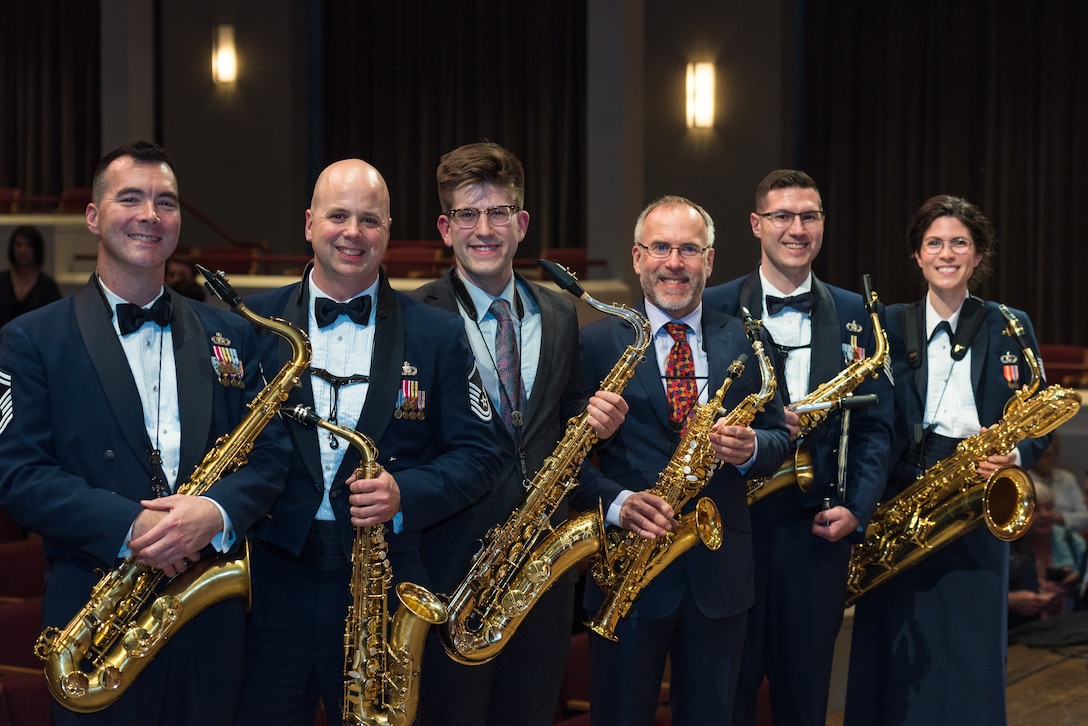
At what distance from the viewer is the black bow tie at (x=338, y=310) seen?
3.19 m

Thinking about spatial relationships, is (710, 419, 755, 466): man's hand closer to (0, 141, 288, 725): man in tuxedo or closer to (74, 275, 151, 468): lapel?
(0, 141, 288, 725): man in tuxedo

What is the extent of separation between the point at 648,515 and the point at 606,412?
1.02 ft

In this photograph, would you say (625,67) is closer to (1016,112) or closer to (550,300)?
(1016,112)

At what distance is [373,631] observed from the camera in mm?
3031

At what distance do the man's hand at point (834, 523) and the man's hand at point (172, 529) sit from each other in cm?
183

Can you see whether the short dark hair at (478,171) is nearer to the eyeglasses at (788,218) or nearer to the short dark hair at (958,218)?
the eyeglasses at (788,218)

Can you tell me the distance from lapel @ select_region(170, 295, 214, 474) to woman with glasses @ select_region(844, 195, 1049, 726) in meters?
2.29

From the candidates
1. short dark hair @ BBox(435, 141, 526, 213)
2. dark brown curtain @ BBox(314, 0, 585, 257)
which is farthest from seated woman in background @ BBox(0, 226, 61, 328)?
dark brown curtain @ BBox(314, 0, 585, 257)

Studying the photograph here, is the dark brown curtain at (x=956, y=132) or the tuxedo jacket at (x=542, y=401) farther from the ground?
the dark brown curtain at (x=956, y=132)

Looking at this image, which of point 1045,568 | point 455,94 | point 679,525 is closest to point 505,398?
point 679,525

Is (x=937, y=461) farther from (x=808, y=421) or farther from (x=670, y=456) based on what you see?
(x=670, y=456)

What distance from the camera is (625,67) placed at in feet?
34.7

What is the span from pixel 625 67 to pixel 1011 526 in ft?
23.4

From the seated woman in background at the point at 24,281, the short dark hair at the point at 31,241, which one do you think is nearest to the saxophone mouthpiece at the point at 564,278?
the seated woman in background at the point at 24,281
